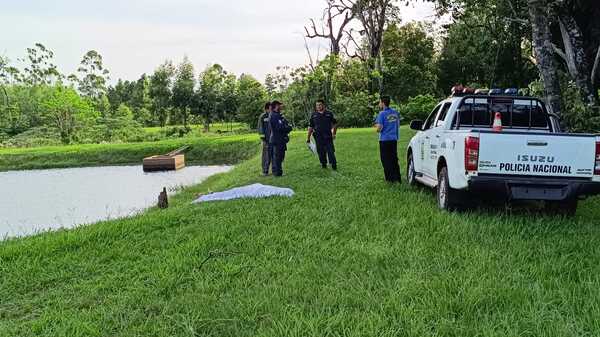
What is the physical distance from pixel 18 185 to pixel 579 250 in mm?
22906

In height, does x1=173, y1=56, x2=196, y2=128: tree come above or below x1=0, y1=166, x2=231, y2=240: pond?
above

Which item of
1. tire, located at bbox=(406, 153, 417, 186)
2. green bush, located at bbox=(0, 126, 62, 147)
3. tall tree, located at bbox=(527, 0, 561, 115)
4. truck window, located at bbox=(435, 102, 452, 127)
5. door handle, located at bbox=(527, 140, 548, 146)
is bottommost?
green bush, located at bbox=(0, 126, 62, 147)

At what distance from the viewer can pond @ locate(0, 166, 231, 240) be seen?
13066 millimetres

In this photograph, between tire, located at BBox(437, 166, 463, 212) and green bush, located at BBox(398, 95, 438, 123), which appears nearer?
tire, located at BBox(437, 166, 463, 212)

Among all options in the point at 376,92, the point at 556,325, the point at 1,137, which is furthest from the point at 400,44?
the point at 556,325

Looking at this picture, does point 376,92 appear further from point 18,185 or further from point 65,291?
point 65,291

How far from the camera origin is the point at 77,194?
18.3m

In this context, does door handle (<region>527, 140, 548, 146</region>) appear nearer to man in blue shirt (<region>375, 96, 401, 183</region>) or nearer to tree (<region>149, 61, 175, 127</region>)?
man in blue shirt (<region>375, 96, 401, 183</region>)

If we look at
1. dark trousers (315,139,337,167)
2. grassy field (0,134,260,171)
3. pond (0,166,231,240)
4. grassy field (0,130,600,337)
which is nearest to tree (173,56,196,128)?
grassy field (0,134,260,171)

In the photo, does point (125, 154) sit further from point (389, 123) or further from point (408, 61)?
point (389, 123)

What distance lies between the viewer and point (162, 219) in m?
7.56

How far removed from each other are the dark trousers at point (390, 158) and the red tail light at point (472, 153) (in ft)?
11.6

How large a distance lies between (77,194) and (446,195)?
49.5 ft

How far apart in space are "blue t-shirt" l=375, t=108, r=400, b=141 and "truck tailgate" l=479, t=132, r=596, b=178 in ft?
11.8
